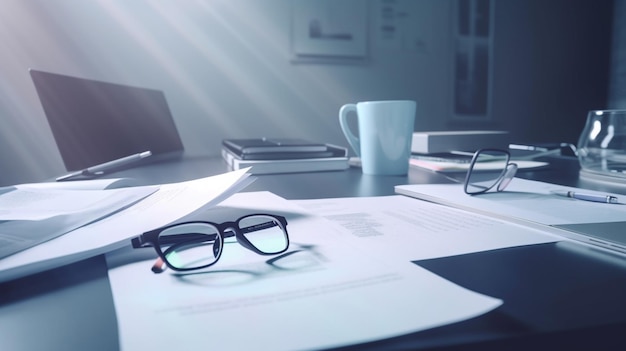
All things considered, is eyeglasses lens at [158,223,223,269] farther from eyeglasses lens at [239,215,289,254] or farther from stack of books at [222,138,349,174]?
Result: stack of books at [222,138,349,174]

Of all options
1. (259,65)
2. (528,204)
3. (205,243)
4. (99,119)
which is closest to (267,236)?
(205,243)

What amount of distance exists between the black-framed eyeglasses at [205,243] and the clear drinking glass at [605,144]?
65 centimetres

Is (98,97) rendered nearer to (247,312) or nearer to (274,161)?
(274,161)

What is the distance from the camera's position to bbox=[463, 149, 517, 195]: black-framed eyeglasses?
1.93 feet

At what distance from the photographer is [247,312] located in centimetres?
23

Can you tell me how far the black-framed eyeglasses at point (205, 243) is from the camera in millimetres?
310

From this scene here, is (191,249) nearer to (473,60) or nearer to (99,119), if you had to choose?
(99,119)

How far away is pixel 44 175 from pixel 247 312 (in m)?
1.38

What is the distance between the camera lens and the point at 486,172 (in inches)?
33.9

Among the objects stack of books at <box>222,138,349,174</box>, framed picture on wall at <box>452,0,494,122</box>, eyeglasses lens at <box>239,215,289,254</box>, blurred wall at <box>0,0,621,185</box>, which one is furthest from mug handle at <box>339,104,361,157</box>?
framed picture on wall at <box>452,0,494,122</box>

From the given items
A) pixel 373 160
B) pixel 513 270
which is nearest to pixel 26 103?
pixel 373 160

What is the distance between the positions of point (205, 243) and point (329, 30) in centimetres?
140

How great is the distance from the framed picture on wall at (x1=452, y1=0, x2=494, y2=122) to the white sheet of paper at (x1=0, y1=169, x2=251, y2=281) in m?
1.51

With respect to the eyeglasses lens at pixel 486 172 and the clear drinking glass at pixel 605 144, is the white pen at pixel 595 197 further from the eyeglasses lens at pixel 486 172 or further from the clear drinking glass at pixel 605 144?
the clear drinking glass at pixel 605 144
